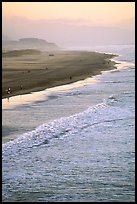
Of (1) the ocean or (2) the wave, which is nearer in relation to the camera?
(1) the ocean

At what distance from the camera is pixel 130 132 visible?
33.7ft

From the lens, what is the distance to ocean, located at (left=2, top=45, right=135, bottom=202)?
6.39 metres

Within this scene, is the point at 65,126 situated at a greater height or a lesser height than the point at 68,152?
greater

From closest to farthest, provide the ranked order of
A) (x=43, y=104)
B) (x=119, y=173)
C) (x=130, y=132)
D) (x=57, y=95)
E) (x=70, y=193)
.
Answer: (x=70, y=193) < (x=119, y=173) < (x=130, y=132) < (x=43, y=104) < (x=57, y=95)

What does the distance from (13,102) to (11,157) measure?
26.7ft

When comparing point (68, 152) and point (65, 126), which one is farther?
point (65, 126)

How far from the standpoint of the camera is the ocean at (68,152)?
251 inches

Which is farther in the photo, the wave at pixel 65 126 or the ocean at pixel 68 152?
the wave at pixel 65 126

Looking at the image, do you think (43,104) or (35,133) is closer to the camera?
(35,133)

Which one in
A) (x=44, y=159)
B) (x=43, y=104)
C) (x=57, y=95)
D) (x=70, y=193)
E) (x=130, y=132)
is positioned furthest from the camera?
(x=57, y=95)

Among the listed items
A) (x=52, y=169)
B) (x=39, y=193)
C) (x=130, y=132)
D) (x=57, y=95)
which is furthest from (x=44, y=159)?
(x=57, y=95)

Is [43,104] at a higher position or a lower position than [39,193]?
higher

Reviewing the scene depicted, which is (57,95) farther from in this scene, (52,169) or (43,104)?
(52,169)

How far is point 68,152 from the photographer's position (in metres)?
8.67
